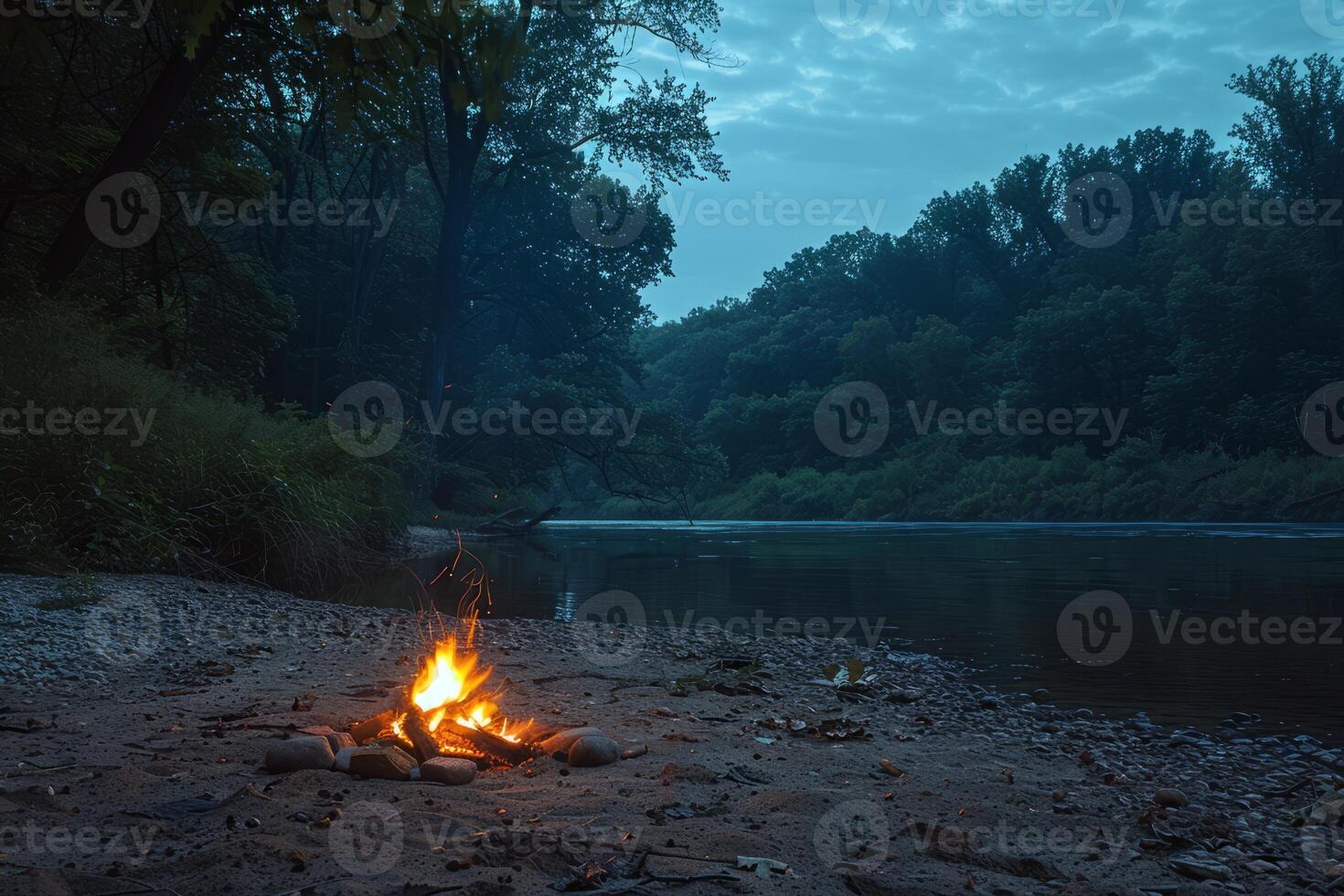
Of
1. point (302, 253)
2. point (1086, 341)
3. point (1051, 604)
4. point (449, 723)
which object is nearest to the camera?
point (449, 723)

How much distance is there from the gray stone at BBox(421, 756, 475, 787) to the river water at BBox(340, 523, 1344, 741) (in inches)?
159

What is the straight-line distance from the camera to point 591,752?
4.17 metres

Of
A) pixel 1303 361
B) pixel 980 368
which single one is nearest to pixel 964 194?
pixel 980 368

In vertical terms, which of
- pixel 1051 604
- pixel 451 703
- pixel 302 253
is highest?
pixel 302 253

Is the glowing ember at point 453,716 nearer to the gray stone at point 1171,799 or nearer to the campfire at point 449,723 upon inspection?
the campfire at point 449,723

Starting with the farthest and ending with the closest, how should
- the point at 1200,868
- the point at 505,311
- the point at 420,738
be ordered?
the point at 505,311 → the point at 420,738 → the point at 1200,868

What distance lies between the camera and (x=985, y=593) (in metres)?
12.4

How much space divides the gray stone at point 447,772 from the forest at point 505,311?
→ 2.61 m

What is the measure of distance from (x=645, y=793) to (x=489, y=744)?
92 cm

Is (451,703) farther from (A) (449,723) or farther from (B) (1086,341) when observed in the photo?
(B) (1086,341)

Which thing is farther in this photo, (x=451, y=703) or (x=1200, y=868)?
(x=451, y=703)

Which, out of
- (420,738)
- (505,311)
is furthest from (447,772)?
(505,311)

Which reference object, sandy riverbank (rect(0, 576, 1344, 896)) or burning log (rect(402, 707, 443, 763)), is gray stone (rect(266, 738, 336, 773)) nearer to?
sandy riverbank (rect(0, 576, 1344, 896))

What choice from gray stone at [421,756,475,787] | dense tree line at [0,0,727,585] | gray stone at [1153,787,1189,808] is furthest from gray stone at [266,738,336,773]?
gray stone at [1153,787,1189,808]
